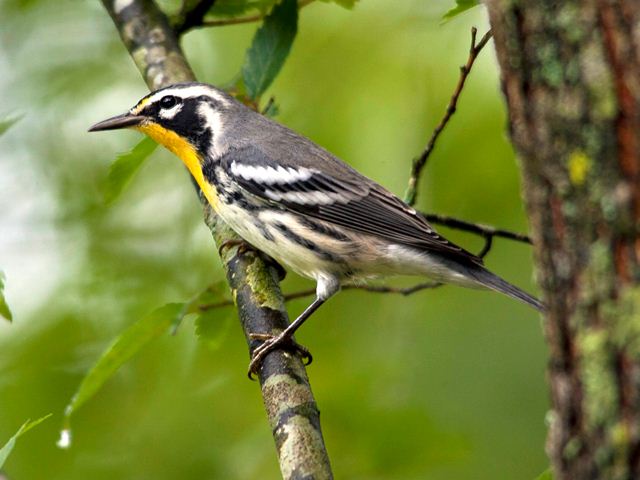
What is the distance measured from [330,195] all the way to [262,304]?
3.42ft

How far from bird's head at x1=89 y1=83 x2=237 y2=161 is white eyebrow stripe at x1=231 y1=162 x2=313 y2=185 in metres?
0.20

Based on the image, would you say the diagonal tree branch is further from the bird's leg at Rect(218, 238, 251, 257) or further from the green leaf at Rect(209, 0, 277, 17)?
the green leaf at Rect(209, 0, 277, 17)

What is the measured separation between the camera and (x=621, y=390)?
4.58ft

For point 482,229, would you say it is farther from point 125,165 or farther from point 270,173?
point 125,165

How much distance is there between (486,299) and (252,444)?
1.39 meters

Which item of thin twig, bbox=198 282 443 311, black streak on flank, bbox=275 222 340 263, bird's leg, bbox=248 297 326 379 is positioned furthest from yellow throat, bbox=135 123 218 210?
bird's leg, bbox=248 297 326 379

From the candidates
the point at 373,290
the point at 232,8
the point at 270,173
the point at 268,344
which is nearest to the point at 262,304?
the point at 268,344

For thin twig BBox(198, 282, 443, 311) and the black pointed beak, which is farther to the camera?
the black pointed beak

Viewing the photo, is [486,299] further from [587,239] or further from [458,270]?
[587,239]

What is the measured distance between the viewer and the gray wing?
402 cm

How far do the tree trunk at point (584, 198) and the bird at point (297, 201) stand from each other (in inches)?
88.0

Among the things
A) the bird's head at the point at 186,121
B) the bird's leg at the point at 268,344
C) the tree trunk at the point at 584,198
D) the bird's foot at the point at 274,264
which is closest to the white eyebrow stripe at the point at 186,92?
the bird's head at the point at 186,121

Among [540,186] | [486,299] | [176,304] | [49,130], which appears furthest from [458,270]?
[49,130]

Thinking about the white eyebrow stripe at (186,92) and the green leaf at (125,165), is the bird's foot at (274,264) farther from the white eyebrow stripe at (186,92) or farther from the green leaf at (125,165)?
the white eyebrow stripe at (186,92)
